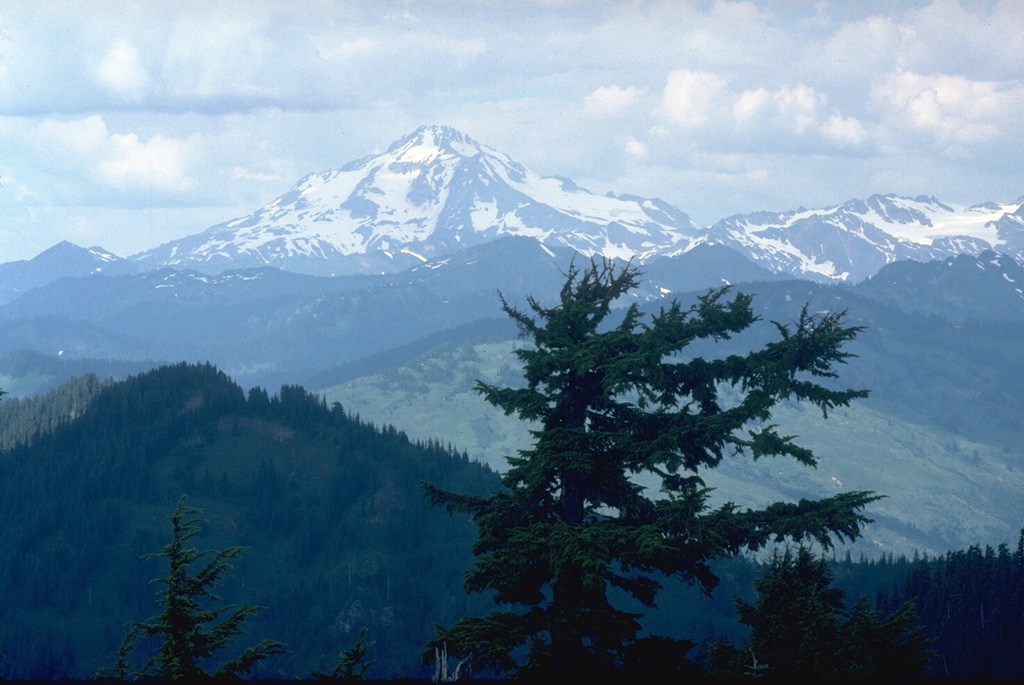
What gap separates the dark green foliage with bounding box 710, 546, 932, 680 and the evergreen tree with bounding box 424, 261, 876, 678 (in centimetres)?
254

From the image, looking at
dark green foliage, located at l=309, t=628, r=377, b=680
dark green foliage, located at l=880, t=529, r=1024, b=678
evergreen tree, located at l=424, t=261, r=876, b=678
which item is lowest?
dark green foliage, located at l=880, t=529, r=1024, b=678

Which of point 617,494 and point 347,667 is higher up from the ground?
point 617,494

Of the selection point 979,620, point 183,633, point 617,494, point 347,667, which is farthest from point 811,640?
point 979,620

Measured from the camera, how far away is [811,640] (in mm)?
36219

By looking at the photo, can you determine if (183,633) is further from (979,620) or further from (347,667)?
(979,620)

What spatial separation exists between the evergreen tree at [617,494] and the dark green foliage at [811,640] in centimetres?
254

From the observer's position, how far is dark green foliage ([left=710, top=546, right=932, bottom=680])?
115 ft

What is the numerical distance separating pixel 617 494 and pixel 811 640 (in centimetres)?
768

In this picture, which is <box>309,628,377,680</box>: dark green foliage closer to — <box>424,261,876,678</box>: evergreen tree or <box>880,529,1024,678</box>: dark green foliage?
<box>424,261,876,678</box>: evergreen tree

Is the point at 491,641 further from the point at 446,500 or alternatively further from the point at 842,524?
the point at 842,524

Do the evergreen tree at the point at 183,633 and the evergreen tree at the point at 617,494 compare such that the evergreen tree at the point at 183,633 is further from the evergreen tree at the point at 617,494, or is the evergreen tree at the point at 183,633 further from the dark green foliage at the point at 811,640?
the dark green foliage at the point at 811,640

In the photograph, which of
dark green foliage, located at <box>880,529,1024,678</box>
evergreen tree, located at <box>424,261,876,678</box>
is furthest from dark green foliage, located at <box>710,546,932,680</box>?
dark green foliage, located at <box>880,529,1024,678</box>

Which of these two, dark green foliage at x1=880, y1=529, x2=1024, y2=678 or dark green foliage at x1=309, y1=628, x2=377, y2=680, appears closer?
dark green foliage at x1=309, y1=628, x2=377, y2=680

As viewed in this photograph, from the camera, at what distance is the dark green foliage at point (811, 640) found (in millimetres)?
35094
